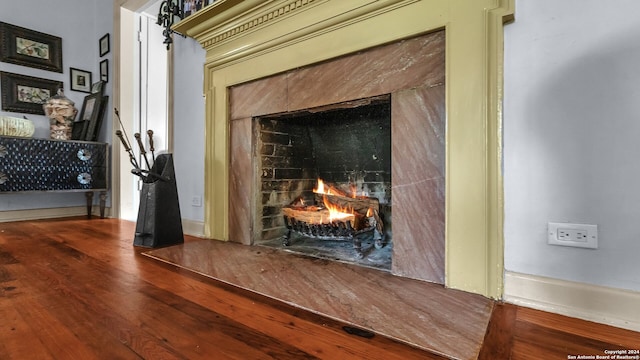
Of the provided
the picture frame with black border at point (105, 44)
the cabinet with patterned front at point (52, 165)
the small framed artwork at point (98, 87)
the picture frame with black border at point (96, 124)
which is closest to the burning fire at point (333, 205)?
the cabinet with patterned front at point (52, 165)

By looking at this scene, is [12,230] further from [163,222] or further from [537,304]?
[537,304]

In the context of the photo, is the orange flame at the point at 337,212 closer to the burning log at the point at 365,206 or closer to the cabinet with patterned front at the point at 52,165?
the burning log at the point at 365,206

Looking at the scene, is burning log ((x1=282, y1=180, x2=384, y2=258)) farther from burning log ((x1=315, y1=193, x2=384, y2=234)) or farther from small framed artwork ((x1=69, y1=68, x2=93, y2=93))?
small framed artwork ((x1=69, y1=68, x2=93, y2=93))

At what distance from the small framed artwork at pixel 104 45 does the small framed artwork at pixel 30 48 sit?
16.1 inches

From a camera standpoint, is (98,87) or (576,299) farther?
(98,87)

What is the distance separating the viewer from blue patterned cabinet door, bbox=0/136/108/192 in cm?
288

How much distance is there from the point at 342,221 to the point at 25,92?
394cm

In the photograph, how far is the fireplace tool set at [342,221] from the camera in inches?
72.3

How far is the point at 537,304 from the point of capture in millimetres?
1145

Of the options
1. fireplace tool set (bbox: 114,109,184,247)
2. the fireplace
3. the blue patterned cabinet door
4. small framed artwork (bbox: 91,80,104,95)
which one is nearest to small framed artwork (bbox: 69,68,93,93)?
small framed artwork (bbox: 91,80,104,95)

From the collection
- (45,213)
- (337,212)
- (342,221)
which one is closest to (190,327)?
(342,221)

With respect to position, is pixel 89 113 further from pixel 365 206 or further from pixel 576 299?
pixel 576 299

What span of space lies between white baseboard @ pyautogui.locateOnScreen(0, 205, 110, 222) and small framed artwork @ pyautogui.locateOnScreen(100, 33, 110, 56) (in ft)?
6.34

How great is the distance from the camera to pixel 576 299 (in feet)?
3.56
